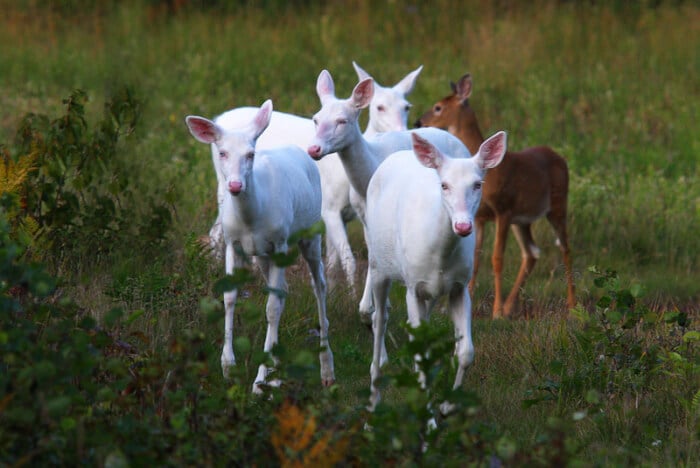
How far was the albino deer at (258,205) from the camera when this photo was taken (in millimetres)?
→ 6566

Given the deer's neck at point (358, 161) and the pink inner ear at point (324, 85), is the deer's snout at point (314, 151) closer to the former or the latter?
the deer's neck at point (358, 161)

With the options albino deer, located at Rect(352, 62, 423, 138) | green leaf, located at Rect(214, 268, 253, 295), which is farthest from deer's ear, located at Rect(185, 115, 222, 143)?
albino deer, located at Rect(352, 62, 423, 138)

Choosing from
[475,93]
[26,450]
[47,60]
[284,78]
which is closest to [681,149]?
[475,93]

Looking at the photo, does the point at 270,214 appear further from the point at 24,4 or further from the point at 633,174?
the point at 24,4

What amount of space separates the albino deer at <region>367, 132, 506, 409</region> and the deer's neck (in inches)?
41.3

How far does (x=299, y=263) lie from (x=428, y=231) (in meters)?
3.00

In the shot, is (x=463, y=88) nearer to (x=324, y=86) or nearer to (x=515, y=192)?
(x=515, y=192)

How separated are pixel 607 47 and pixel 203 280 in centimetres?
996

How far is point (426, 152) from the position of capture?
586 centimetres

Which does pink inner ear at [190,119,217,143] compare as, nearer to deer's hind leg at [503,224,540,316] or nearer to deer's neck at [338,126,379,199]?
deer's neck at [338,126,379,199]

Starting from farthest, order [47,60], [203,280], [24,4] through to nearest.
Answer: [24,4]
[47,60]
[203,280]

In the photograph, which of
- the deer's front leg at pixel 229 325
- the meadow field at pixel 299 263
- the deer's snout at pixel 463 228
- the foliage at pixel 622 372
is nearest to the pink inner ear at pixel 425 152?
the deer's snout at pixel 463 228

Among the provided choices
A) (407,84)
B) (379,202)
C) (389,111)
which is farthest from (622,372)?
(407,84)

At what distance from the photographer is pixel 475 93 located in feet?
47.4
